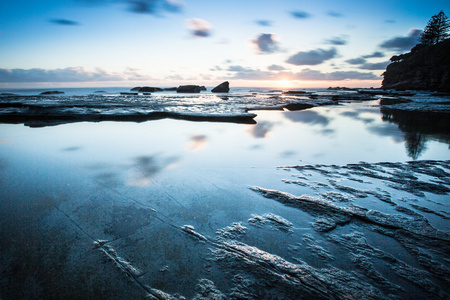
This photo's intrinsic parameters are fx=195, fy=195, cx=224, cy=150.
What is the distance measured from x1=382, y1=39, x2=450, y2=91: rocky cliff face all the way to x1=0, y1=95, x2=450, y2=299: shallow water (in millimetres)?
46236

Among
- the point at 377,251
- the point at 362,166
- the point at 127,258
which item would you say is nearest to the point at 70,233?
the point at 127,258

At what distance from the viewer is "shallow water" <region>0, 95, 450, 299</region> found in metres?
1.37

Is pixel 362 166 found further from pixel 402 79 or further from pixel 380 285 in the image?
pixel 402 79

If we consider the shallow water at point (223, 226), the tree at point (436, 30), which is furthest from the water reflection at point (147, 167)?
the tree at point (436, 30)

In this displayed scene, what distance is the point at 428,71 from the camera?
38.1 m

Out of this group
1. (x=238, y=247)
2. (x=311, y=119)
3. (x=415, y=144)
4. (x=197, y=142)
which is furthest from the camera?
(x=311, y=119)

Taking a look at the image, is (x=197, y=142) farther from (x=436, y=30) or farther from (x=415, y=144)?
(x=436, y=30)

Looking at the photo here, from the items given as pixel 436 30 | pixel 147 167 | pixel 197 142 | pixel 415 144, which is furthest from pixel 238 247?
pixel 436 30

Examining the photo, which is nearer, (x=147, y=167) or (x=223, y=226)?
(x=223, y=226)

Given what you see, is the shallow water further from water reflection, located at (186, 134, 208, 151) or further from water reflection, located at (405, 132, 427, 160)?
water reflection, located at (186, 134, 208, 151)

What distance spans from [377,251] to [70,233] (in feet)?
9.12

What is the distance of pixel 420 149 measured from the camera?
4.55 meters

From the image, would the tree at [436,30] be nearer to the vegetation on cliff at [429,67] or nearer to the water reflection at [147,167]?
the vegetation on cliff at [429,67]

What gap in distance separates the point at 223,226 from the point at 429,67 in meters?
56.2
